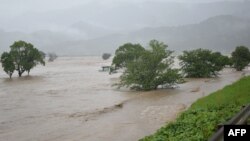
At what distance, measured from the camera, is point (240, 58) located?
83312mm

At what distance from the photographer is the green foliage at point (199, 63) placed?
213ft

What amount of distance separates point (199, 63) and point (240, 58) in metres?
22.4

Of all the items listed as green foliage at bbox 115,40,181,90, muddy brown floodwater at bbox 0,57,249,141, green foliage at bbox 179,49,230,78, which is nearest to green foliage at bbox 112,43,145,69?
green foliage at bbox 179,49,230,78

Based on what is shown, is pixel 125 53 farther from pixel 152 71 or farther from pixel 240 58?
pixel 152 71

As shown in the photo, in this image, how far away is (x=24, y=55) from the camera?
86438mm

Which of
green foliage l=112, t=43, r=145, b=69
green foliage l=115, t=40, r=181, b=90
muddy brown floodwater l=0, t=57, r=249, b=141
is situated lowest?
muddy brown floodwater l=0, t=57, r=249, b=141

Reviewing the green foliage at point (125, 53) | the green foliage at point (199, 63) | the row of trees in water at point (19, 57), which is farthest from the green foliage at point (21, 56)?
the green foliage at point (199, 63)

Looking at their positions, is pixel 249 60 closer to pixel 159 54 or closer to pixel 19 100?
pixel 159 54

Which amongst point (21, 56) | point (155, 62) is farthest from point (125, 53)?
point (155, 62)

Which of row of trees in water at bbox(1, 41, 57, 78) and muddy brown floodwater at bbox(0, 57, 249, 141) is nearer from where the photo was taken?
muddy brown floodwater at bbox(0, 57, 249, 141)

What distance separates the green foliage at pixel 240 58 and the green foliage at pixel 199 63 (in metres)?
15.9

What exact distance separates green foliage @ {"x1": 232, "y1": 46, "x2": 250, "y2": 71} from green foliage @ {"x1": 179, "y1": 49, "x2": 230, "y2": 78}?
1592 centimetres

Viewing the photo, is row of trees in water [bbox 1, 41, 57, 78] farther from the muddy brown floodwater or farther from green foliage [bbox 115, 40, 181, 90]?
green foliage [bbox 115, 40, 181, 90]

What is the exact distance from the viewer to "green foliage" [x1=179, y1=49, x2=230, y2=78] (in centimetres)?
6506
